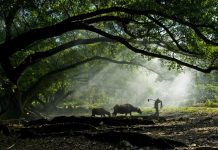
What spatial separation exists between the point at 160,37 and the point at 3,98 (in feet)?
69.3

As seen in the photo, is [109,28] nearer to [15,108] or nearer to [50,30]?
[15,108]

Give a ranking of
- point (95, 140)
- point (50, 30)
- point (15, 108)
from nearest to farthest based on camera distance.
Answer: point (95, 140) < point (50, 30) < point (15, 108)

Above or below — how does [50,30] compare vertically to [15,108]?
above

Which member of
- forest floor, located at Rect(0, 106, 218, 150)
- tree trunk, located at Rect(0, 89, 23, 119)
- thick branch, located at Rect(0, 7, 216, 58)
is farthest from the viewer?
tree trunk, located at Rect(0, 89, 23, 119)

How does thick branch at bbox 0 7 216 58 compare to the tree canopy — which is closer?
thick branch at bbox 0 7 216 58

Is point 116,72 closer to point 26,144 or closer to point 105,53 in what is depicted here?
point 105,53

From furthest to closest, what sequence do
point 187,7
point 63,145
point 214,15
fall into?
point 214,15 → point 187,7 → point 63,145

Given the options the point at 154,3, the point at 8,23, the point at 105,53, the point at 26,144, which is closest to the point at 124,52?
the point at 105,53

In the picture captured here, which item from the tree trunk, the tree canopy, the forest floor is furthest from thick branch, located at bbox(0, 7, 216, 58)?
the tree trunk

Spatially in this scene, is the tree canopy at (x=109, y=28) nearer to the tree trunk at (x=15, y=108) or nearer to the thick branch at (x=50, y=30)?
the thick branch at (x=50, y=30)

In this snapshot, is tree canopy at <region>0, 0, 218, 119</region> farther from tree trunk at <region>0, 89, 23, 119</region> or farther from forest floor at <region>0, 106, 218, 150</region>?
forest floor at <region>0, 106, 218, 150</region>

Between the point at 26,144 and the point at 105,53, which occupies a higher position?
the point at 105,53

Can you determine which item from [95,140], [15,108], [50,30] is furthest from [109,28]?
[95,140]

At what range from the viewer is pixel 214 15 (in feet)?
77.4
